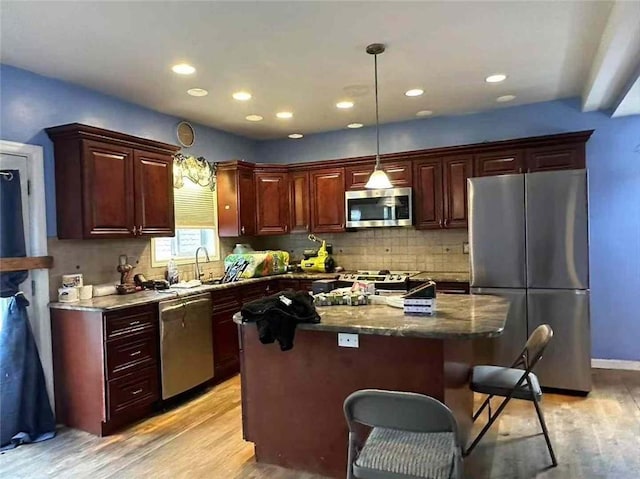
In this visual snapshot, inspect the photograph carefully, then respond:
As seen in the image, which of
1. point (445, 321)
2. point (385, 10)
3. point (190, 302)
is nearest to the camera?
point (445, 321)

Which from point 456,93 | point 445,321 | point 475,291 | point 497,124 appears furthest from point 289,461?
point 497,124

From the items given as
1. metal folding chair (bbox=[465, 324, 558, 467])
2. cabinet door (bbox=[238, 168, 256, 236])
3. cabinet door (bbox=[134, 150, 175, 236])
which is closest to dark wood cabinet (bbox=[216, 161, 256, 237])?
cabinet door (bbox=[238, 168, 256, 236])

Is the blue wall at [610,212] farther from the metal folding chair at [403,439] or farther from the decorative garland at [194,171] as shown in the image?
the metal folding chair at [403,439]

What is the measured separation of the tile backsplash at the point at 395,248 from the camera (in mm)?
5215

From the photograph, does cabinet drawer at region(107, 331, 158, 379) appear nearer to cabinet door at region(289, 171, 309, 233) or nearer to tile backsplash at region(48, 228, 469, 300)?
tile backsplash at region(48, 228, 469, 300)

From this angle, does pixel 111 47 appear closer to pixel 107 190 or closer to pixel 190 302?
pixel 107 190

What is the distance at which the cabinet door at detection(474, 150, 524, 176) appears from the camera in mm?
4573

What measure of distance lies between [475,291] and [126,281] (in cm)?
313

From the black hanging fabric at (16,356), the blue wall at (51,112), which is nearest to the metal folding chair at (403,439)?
the black hanging fabric at (16,356)

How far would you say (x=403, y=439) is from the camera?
200 cm

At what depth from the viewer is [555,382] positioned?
3934 mm

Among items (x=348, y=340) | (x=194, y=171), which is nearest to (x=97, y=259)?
(x=194, y=171)

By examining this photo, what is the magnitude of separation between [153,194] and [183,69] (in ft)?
3.90

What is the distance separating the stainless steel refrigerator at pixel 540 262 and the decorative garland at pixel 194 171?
290cm
